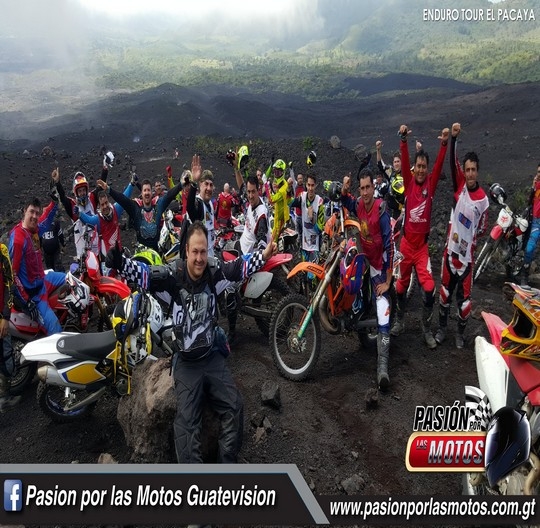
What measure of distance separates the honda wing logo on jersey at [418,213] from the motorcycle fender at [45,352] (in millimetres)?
4462

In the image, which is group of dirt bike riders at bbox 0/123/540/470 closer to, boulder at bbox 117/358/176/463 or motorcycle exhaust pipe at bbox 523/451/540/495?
boulder at bbox 117/358/176/463

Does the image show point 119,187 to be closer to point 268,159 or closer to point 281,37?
point 268,159

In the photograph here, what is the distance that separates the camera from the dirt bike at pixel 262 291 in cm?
643

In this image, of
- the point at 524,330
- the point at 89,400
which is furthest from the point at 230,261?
the point at 524,330

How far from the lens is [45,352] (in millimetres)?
4559

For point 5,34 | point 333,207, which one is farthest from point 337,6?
point 333,207

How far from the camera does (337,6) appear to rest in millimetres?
171500

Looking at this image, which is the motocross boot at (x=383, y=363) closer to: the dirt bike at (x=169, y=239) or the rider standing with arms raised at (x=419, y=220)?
the rider standing with arms raised at (x=419, y=220)

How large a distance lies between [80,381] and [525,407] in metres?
3.82

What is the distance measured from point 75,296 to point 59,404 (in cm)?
141

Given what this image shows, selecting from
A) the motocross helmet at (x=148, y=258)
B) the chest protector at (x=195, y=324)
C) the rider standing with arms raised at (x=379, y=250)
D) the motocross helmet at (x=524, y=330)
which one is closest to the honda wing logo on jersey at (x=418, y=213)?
the rider standing with arms raised at (x=379, y=250)

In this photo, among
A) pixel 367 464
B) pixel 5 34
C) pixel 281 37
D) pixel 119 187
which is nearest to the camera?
pixel 367 464

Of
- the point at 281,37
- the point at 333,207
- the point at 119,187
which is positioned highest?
the point at 281,37

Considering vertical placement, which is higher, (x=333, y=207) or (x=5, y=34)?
(x=5, y=34)
